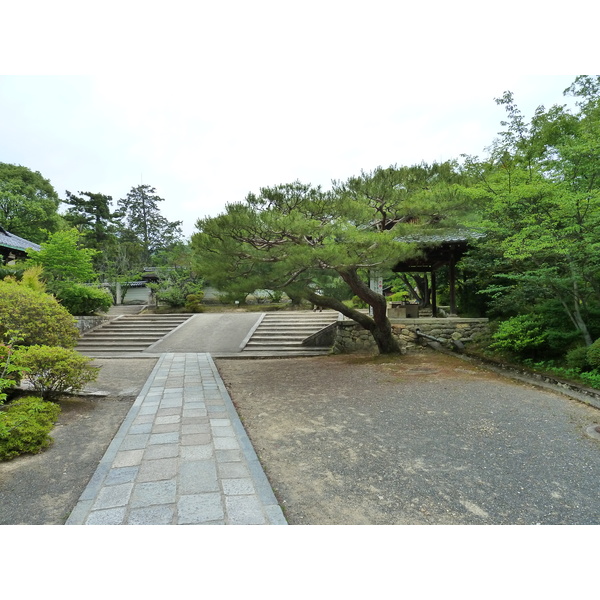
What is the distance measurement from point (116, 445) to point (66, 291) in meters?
10.4

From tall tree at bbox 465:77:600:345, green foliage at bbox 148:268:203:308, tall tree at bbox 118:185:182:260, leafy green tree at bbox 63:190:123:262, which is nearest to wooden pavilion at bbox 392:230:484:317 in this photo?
tall tree at bbox 465:77:600:345

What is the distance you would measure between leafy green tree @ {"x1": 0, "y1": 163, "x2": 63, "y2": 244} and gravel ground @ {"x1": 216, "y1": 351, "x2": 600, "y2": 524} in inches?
661

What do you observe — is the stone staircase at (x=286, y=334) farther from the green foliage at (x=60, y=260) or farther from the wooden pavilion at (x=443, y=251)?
the green foliage at (x=60, y=260)

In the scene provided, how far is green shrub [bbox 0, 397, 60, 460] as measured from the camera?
263 cm

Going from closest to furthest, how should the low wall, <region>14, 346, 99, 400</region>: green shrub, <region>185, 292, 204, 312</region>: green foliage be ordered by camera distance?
1. <region>14, 346, 99, 400</region>: green shrub
2. the low wall
3. <region>185, 292, 204, 312</region>: green foliage

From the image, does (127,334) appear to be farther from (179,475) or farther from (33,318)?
(179,475)

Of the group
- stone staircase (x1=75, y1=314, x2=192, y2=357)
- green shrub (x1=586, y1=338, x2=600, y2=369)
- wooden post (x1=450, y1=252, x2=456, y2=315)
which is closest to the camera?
green shrub (x1=586, y1=338, x2=600, y2=369)

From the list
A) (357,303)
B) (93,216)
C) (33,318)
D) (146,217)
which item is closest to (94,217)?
(93,216)

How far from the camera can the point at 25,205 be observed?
16.5 meters

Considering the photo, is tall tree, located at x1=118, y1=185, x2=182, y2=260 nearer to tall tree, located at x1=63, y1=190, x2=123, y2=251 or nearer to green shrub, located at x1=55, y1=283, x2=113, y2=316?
tall tree, located at x1=63, y1=190, x2=123, y2=251

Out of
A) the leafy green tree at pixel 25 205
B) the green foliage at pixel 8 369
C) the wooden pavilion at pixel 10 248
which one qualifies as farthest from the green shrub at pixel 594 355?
the leafy green tree at pixel 25 205

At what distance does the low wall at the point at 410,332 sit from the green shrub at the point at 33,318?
6166 millimetres

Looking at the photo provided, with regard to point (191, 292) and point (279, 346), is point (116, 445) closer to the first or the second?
point (279, 346)

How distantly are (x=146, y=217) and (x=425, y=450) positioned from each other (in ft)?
134
